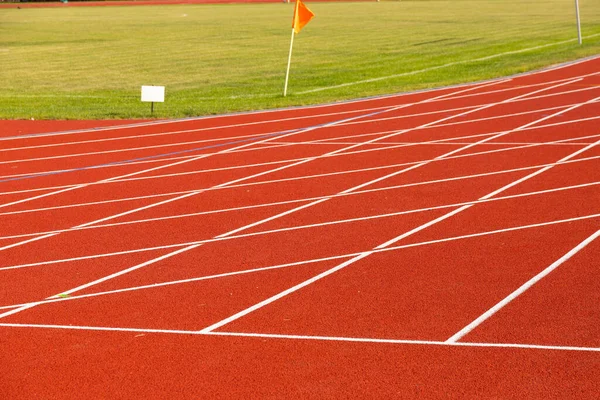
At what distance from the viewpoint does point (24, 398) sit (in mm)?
5980

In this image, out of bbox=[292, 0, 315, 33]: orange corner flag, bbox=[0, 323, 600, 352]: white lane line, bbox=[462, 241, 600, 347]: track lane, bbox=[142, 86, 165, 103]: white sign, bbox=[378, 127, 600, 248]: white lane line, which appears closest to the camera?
bbox=[0, 323, 600, 352]: white lane line

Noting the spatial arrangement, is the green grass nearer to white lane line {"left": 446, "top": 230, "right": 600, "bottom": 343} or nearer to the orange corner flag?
the orange corner flag

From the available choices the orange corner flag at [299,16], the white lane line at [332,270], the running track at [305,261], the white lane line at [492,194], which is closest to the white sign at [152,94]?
the running track at [305,261]

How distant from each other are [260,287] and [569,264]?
253cm

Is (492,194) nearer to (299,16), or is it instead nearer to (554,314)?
(554,314)

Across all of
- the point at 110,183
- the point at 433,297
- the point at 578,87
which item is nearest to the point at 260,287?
the point at 433,297

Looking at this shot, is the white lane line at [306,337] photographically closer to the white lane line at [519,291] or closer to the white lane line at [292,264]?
the white lane line at [519,291]

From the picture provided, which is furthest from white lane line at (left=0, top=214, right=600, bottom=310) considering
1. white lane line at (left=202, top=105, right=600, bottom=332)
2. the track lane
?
the track lane

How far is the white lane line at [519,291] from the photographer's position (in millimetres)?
6941

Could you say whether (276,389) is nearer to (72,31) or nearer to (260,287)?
(260,287)

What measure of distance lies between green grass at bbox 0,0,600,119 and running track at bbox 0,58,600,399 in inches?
175

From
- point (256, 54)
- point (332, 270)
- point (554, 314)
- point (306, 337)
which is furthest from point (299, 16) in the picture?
point (306, 337)

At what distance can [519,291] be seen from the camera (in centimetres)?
781

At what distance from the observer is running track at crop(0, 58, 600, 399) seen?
632cm
